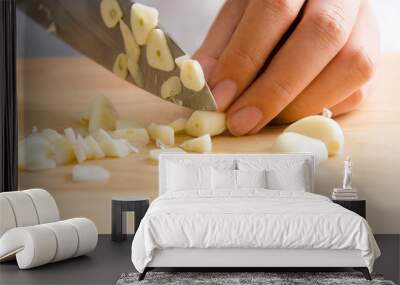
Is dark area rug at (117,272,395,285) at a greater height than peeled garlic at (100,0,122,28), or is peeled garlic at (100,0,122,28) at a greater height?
peeled garlic at (100,0,122,28)

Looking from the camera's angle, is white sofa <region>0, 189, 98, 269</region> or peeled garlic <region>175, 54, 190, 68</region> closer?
white sofa <region>0, 189, 98, 269</region>

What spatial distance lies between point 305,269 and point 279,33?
8.27ft

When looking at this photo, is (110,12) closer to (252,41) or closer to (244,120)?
(252,41)

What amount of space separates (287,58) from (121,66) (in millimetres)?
1655

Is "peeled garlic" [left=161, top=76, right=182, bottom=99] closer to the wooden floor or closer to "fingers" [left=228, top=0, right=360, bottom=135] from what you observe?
"fingers" [left=228, top=0, right=360, bottom=135]

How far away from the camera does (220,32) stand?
23.0 ft

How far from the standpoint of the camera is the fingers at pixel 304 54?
6824mm

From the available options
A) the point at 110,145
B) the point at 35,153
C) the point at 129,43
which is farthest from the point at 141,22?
the point at 35,153

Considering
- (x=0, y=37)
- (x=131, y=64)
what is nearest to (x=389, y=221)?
(x=131, y=64)

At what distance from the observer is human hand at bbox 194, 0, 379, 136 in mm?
6836

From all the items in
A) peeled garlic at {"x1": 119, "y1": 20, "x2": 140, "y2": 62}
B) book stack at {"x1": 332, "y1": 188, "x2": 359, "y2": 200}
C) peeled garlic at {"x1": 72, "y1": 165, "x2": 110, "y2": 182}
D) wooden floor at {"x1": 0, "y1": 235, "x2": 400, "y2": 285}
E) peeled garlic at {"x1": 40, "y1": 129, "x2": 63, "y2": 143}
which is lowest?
wooden floor at {"x1": 0, "y1": 235, "x2": 400, "y2": 285}

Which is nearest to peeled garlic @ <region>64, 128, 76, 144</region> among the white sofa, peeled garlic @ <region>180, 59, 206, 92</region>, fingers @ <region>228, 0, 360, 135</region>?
peeled garlic @ <region>180, 59, 206, 92</region>

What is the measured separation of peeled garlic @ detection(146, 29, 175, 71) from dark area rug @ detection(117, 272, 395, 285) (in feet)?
8.26

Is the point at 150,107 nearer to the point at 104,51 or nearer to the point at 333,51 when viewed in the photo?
the point at 104,51
